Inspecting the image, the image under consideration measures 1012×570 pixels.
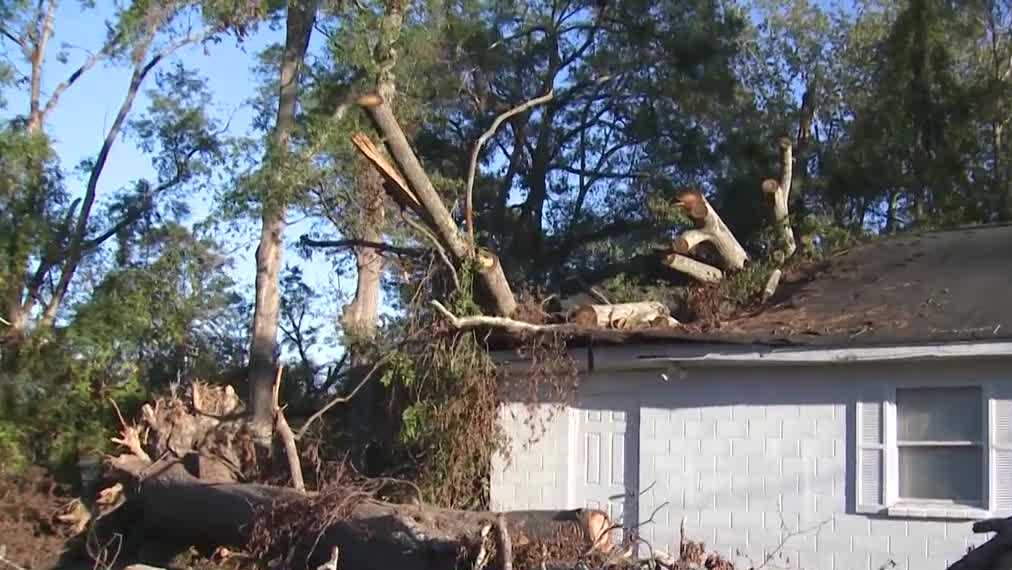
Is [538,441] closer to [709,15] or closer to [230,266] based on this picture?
[230,266]

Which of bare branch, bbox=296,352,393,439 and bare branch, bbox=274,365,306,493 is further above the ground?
bare branch, bbox=296,352,393,439

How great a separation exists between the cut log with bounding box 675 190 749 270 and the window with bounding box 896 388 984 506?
14.2 ft

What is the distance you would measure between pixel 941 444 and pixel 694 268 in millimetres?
4903

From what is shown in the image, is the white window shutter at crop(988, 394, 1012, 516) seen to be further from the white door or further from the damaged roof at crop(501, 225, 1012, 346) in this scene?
the white door

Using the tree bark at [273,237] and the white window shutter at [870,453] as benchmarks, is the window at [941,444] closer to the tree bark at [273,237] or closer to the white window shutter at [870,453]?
the white window shutter at [870,453]

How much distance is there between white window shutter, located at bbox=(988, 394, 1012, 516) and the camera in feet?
35.7

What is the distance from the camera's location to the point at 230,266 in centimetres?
2095

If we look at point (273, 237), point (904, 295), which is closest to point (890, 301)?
point (904, 295)

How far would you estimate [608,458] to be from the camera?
43.5ft

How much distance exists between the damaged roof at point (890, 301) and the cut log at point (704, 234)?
2.71 feet

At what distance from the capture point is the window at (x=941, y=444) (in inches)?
439

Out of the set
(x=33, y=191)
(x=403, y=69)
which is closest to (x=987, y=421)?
(x=403, y=69)

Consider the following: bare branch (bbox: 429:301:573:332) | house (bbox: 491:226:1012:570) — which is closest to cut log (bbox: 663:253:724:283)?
house (bbox: 491:226:1012:570)

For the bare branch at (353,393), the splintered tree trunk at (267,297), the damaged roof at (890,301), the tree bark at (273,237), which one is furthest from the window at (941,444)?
the splintered tree trunk at (267,297)
